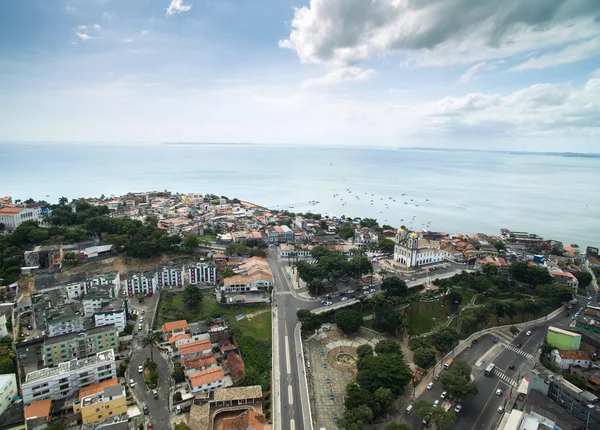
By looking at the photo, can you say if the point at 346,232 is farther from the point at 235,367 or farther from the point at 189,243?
the point at 235,367

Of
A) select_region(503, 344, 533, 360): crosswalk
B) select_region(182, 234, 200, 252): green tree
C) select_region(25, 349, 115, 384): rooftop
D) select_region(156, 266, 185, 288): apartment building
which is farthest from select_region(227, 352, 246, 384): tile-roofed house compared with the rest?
select_region(503, 344, 533, 360): crosswalk

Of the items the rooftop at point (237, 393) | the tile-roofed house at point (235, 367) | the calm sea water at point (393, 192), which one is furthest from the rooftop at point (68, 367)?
the calm sea water at point (393, 192)

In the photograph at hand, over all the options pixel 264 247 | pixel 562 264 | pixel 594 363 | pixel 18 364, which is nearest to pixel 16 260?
pixel 18 364

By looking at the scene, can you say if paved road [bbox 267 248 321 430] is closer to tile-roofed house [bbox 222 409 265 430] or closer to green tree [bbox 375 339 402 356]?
tile-roofed house [bbox 222 409 265 430]

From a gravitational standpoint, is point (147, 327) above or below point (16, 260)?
below

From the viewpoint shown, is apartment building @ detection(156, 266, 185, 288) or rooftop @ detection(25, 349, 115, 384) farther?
apartment building @ detection(156, 266, 185, 288)

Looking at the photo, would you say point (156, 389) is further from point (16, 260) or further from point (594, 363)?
point (594, 363)
